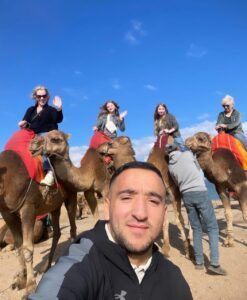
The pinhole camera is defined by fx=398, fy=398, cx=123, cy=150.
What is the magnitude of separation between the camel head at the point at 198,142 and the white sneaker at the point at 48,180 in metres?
3.03

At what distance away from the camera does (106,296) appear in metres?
2.09

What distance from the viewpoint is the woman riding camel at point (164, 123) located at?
9647 millimetres

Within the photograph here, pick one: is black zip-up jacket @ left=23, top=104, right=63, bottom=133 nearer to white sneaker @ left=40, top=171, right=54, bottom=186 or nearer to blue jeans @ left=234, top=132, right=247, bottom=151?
white sneaker @ left=40, top=171, right=54, bottom=186

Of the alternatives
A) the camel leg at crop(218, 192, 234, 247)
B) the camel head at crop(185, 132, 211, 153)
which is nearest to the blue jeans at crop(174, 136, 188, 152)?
the camel head at crop(185, 132, 211, 153)

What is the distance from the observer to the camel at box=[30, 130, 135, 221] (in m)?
7.79

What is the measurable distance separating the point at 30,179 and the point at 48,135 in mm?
976

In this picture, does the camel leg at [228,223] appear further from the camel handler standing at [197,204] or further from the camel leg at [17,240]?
the camel leg at [17,240]

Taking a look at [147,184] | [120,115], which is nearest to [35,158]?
[120,115]

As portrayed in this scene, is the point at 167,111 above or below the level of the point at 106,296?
above

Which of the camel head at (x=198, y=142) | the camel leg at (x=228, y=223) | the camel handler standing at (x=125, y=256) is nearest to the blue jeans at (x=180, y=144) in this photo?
the camel head at (x=198, y=142)

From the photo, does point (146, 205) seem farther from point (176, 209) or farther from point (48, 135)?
point (176, 209)

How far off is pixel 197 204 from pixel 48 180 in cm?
295

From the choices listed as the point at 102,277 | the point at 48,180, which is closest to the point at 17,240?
the point at 48,180

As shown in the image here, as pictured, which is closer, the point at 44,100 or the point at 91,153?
the point at 44,100
